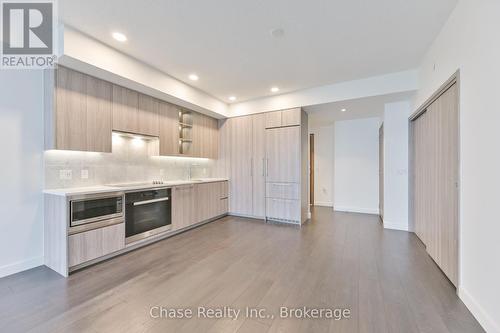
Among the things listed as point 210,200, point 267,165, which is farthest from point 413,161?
point 210,200

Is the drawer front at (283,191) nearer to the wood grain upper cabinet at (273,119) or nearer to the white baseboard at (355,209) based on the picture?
the wood grain upper cabinet at (273,119)

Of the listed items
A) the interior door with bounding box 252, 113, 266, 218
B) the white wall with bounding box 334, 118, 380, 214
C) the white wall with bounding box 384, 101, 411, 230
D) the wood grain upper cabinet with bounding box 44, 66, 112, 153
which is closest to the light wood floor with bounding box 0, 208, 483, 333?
the white wall with bounding box 384, 101, 411, 230

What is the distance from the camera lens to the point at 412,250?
3.02 meters

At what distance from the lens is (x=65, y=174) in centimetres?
279

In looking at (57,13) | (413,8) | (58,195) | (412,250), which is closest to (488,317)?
(412,250)

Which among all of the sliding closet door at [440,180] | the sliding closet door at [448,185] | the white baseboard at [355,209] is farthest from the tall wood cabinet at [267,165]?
the sliding closet door at [448,185]

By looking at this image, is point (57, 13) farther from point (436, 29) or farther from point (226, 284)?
point (436, 29)

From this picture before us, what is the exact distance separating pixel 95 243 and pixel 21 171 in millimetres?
1241

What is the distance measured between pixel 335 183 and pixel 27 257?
6.21 m

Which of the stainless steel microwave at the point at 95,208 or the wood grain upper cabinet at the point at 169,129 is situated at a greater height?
the wood grain upper cabinet at the point at 169,129

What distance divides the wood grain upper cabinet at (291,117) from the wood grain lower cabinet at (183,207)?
239cm

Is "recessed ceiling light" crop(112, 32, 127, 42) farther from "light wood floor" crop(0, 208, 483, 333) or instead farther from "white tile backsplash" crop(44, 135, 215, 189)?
"light wood floor" crop(0, 208, 483, 333)

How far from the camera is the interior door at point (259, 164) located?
470 cm

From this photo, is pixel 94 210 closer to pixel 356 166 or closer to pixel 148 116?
pixel 148 116
